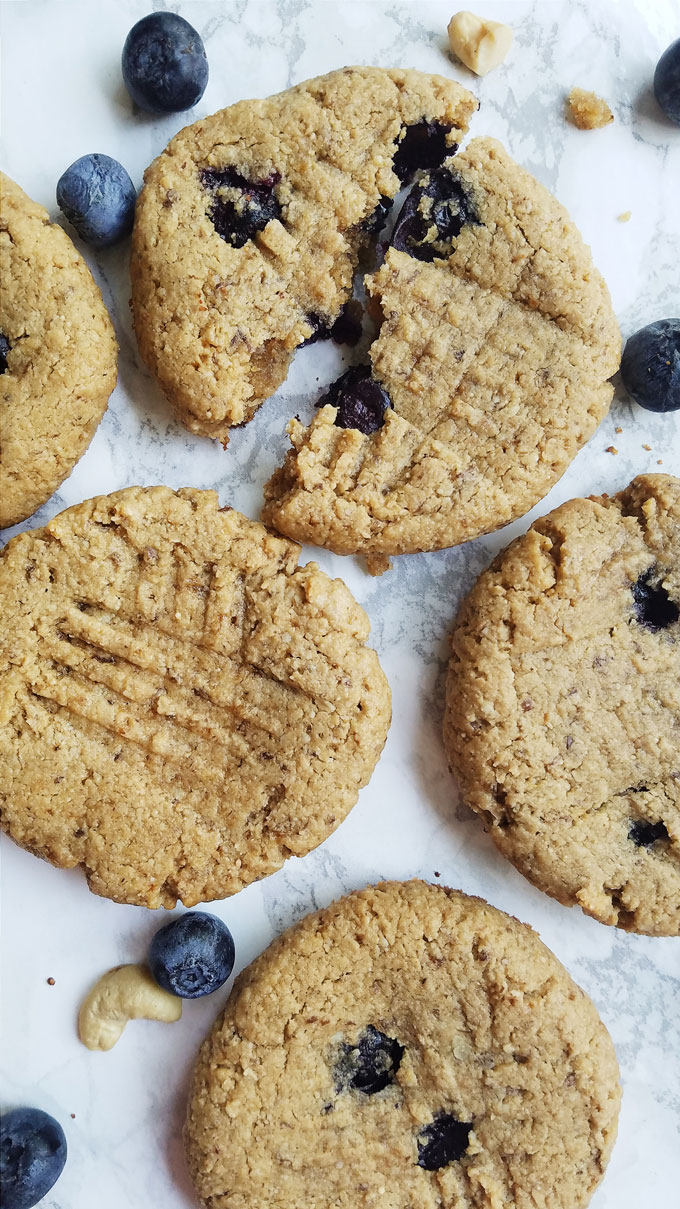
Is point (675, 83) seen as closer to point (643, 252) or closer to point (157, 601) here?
point (643, 252)

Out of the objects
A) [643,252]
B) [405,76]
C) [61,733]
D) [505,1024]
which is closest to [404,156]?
[405,76]

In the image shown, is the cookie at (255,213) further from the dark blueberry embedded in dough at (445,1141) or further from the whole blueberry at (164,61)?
the dark blueberry embedded in dough at (445,1141)

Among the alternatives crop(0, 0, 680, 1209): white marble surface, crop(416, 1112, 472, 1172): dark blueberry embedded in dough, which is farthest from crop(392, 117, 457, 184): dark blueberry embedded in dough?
crop(416, 1112, 472, 1172): dark blueberry embedded in dough

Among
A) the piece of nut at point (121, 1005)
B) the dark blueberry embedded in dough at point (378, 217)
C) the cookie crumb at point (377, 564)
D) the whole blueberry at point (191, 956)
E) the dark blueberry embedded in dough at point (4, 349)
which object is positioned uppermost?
the dark blueberry embedded in dough at point (378, 217)

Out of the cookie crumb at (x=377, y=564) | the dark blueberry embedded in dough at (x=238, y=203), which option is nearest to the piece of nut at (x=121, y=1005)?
the cookie crumb at (x=377, y=564)

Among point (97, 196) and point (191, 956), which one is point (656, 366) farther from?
point (191, 956)

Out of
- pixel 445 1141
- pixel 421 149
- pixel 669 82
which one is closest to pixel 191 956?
pixel 445 1141

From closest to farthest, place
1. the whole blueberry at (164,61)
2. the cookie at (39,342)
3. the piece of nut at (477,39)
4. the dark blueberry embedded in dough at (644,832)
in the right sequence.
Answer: the cookie at (39,342)
the whole blueberry at (164,61)
the dark blueberry embedded in dough at (644,832)
the piece of nut at (477,39)
